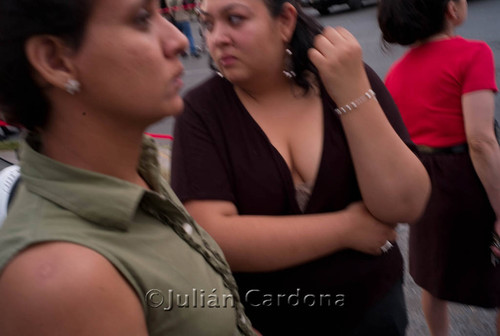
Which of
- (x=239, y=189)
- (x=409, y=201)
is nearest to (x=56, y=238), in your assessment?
(x=239, y=189)

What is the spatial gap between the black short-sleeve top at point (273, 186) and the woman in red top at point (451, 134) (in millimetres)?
561

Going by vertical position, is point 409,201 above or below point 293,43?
below

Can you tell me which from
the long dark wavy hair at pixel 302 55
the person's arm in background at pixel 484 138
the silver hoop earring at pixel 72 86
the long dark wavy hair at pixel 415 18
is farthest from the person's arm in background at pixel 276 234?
the long dark wavy hair at pixel 415 18

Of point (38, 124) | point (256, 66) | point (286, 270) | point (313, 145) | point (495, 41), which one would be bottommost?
point (495, 41)

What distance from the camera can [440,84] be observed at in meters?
1.85

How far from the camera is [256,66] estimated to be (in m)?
1.40

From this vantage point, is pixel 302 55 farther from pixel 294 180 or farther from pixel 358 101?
pixel 294 180

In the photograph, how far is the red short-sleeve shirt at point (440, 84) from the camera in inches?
70.5

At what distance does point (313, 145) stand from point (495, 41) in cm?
771

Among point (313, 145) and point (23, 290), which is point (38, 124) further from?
point (313, 145)

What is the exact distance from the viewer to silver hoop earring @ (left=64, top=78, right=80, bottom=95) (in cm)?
83

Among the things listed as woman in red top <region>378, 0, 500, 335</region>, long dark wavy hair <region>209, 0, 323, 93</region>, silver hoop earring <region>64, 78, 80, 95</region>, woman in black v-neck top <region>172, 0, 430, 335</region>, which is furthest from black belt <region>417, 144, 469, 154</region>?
silver hoop earring <region>64, 78, 80, 95</region>

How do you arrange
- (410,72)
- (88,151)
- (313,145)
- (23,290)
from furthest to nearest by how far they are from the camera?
(410,72)
(313,145)
(88,151)
(23,290)

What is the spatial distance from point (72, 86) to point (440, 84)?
149cm
